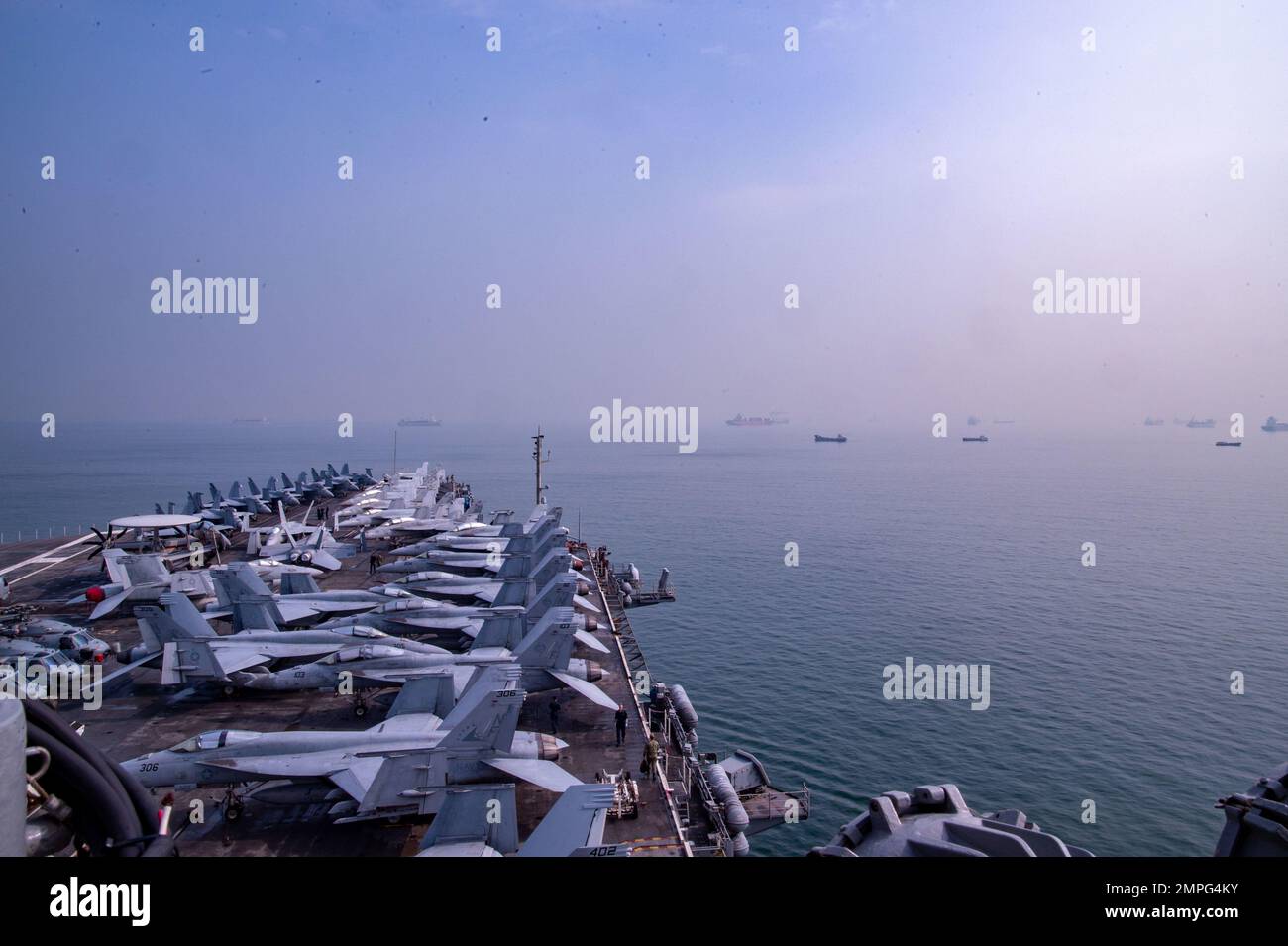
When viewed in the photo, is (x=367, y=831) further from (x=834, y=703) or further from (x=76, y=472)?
(x=76, y=472)

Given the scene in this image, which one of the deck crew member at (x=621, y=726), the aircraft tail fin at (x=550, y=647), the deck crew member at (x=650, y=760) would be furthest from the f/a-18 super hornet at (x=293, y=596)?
the deck crew member at (x=650, y=760)

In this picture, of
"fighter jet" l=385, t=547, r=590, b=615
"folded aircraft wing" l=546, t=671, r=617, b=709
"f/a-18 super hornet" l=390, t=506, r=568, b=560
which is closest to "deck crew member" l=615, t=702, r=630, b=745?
"folded aircraft wing" l=546, t=671, r=617, b=709

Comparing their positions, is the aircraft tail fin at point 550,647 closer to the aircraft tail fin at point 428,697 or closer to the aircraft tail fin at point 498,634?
A: the aircraft tail fin at point 498,634

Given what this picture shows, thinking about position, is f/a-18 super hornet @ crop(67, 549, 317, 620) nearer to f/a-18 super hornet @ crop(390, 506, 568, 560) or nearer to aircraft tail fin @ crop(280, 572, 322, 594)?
aircraft tail fin @ crop(280, 572, 322, 594)

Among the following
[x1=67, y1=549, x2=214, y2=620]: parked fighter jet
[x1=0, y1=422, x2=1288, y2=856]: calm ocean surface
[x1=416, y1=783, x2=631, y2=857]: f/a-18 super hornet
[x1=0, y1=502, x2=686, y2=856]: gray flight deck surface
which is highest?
[x1=67, y1=549, x2=214, y2=620]: parked fighter jet

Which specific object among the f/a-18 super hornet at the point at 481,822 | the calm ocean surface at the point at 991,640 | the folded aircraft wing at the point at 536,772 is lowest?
the calm ocean surface at the point at 991,640

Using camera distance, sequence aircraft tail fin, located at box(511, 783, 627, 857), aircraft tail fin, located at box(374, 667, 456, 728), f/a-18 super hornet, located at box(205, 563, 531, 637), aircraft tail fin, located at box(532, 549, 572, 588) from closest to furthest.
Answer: aircraft tail fin, located at box(511, 783, 627, 857), aircraft tail fin, located at box(374, 667, 456, 728), f/a-18 super hornet, located at box(205, 563, 531, 637), aircraft tail fin, located at box(532, 549, 572, 588)
